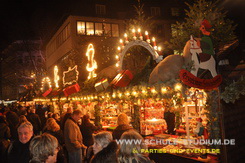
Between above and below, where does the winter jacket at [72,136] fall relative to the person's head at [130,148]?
below

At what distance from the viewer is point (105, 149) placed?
3018 millimetres

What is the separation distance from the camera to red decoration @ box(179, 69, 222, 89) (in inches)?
196

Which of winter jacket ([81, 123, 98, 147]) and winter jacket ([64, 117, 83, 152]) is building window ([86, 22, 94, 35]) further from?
winter jacket ([64, 117, 83, 152])

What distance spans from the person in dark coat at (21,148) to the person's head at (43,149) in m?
1.11

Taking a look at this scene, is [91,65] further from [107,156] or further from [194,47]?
[107,156]

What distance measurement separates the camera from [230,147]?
16.7ft

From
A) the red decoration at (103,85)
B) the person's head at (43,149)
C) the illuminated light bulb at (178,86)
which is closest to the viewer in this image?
the person's head at (43,149)

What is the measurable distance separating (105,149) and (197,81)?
320cm

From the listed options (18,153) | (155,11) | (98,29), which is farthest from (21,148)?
(155,11)

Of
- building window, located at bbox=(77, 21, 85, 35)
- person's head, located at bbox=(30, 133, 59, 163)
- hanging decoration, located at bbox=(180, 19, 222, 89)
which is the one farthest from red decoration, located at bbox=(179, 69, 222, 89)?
building window, located at bbox=(77, 21, 85, 35)

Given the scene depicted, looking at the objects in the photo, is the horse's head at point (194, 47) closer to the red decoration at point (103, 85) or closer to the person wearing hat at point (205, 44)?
the person wearing hat at point (205, 44)

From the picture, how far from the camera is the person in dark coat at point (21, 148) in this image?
3762 mm

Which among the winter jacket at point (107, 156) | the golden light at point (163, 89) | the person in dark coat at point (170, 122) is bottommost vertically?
the person in dark coat at point (170, 122)

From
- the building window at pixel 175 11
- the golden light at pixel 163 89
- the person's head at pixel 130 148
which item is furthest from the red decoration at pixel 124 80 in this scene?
the building window at pixel 175 11
